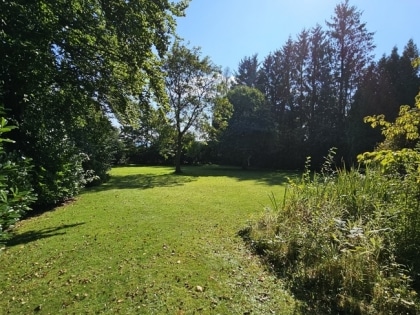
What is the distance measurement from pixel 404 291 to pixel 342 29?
30.3 meters

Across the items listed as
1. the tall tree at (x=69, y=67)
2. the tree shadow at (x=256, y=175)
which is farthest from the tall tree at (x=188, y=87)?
the tall tree at (x=69, y=67)

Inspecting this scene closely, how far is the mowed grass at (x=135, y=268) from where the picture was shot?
3309 millimetres

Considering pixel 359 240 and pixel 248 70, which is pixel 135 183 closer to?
pixel 359 240

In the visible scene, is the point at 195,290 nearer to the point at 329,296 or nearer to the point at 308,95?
the point at 329,296

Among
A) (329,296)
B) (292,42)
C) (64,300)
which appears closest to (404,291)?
(329,296)

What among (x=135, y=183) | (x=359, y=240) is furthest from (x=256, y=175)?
(x=359, y=240)

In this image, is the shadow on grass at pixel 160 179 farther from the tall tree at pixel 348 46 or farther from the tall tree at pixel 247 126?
the tall tree at pixel 348 46

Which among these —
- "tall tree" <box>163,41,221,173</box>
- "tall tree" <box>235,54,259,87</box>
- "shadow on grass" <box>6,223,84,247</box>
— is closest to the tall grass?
"shadow on grass" <box>6,223,84,247</box>

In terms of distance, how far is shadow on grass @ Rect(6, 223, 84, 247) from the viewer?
5.51 meters

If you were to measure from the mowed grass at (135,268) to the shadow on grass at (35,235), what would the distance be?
18mm

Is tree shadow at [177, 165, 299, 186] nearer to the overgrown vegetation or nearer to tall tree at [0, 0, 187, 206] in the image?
tall tree at [0, 0, 187, 206]

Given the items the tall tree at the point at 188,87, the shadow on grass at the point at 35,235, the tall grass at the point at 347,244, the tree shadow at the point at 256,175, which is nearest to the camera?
the tall grass at the point at 347,244

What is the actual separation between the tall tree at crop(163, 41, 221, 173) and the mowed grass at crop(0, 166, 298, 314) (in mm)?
15235

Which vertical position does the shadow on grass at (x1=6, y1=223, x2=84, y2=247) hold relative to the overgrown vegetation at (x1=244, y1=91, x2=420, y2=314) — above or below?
below
